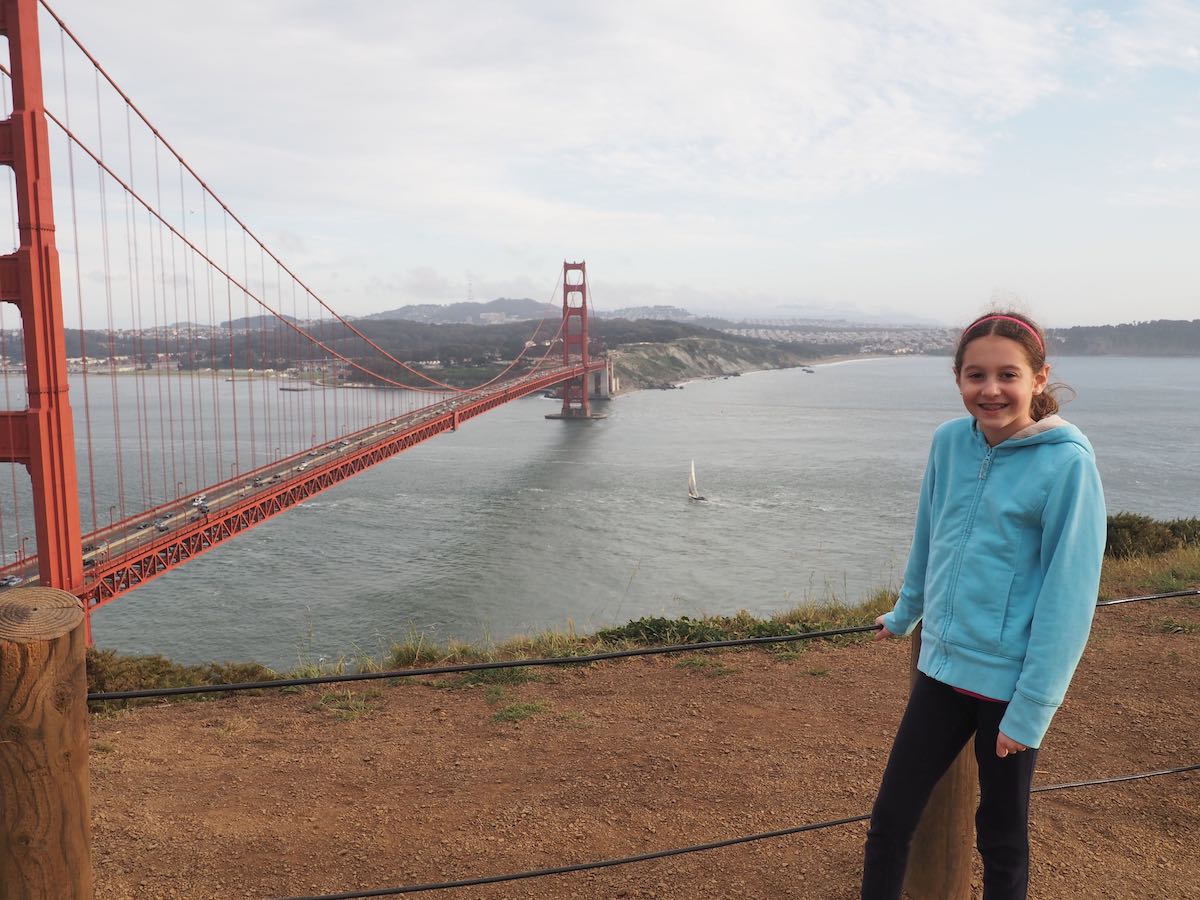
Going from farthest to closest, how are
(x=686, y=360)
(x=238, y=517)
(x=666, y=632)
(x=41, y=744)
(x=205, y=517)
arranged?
(x=686, y=360)
(x=238, y=517)
(x=205, y=517)
(x=666, y=632)
(x=41, y=744)

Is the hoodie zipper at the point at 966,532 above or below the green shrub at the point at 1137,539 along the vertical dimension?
above

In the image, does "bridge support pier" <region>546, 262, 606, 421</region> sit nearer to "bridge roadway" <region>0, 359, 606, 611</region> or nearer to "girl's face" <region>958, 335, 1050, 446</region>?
"bridge roadway" <region>0, 359, 606, 611</region>

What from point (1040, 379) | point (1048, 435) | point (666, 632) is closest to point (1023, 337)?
point (1040, 379)

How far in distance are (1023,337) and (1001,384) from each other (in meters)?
0.10

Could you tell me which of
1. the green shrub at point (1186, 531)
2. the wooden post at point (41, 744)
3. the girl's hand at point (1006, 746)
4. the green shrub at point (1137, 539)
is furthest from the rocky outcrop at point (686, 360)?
the wooden post at point (41, 744)

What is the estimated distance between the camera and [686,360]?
89.2 meters

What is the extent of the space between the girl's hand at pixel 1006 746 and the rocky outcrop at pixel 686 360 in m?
71.4

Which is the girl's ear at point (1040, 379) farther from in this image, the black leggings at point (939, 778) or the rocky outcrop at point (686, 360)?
the rocky outcrop at point (686, 360)

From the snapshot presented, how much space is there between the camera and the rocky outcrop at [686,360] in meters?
77.3

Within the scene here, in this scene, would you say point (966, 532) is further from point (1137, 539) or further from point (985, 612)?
point (1137, 539)

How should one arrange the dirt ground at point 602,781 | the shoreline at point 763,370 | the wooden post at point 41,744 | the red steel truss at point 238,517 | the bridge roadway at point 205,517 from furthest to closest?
the shoreline at point 763,370, the bridge roadway at point 205,517, the red steel truss at point 238,517, the dirt ground at point 602,781, the wooden post at point 41,744

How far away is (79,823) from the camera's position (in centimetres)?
158

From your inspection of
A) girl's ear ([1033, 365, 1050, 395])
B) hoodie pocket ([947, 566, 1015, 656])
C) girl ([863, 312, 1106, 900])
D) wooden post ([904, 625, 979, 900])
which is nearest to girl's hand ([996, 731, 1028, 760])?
girl ([863, 312, 1106, 900])

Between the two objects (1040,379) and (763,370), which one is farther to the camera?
(763,370)
